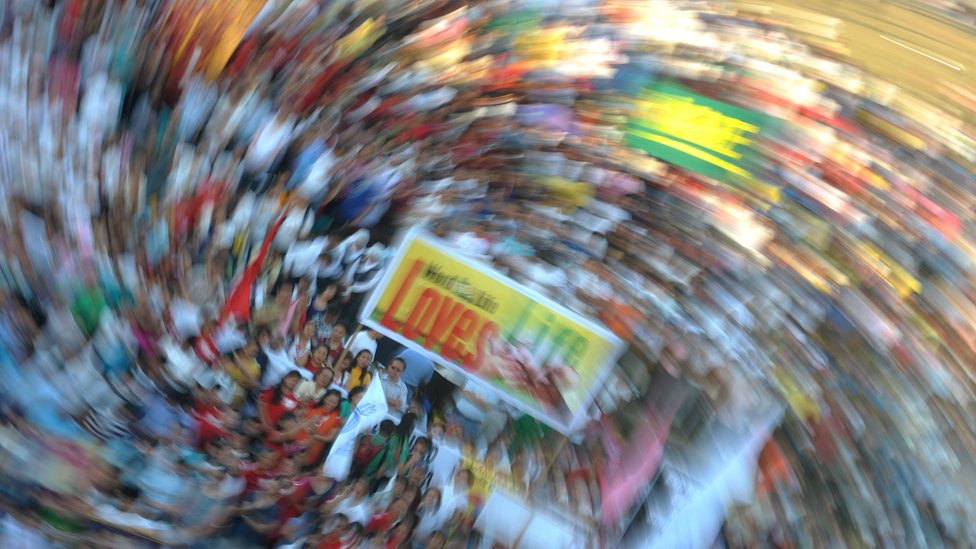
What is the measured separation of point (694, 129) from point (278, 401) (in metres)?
0.30

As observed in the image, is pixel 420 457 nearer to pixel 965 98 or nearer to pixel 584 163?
pixel 584 163

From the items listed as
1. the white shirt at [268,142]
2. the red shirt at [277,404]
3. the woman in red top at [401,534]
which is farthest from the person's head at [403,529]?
the white shirt at [268,142]

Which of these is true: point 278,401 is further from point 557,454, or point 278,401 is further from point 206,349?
point 557,454

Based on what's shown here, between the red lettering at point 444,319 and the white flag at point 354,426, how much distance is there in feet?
0.16

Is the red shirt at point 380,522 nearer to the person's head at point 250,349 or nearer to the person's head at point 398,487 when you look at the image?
the person's head at point 398,487

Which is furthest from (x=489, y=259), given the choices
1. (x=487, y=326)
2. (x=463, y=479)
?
(x=463, y=479)

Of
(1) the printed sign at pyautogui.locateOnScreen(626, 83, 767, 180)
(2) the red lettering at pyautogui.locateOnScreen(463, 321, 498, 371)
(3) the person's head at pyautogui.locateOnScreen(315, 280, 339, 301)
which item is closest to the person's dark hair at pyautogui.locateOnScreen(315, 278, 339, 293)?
(3) the person's head at pyautogui.locateOnScreen(315, 280, 339, 301)

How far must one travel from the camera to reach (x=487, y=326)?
0.45 m

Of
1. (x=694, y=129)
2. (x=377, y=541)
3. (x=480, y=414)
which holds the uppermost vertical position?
(x=694, y=129)

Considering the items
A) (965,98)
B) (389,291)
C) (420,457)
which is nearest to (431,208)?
(389,291)

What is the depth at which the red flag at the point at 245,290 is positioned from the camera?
0.42 metres

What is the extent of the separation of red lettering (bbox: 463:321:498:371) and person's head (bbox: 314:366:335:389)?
3.5 inches

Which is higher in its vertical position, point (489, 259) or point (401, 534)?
point (489, 259)

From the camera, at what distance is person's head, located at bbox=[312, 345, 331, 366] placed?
444mm
